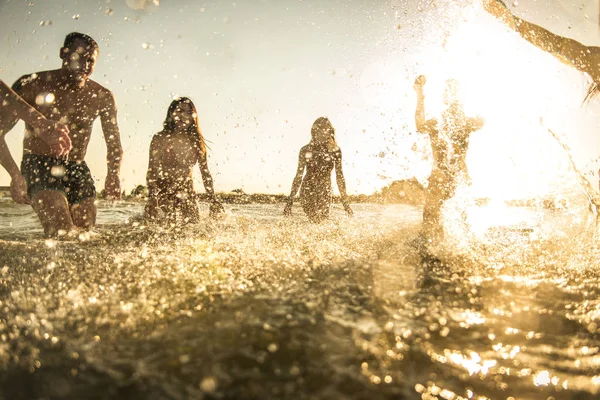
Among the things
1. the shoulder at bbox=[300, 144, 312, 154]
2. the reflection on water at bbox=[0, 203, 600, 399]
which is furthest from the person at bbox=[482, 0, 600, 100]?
the shoulder at bbox=[300, 144, 312, 154]

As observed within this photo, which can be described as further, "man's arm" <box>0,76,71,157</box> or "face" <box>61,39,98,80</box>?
"face" <box>61,39,98,80</box>

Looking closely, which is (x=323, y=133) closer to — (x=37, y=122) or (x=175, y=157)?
(x=175, y=157)

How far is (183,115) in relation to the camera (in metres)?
6.00

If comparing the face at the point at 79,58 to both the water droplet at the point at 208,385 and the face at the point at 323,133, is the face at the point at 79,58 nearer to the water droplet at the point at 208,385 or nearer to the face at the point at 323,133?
the face at the point at 323,133

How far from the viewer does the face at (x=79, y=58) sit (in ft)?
14.8

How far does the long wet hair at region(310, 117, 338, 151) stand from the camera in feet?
24.9

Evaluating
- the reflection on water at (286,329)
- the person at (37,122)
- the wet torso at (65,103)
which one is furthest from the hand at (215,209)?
the person at (37,122)

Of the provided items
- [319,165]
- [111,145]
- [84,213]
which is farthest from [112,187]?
[319,165]

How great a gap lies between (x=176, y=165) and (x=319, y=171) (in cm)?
286

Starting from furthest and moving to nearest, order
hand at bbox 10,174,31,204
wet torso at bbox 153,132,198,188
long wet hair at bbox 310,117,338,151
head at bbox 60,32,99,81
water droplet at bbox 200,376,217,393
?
long wet hair at bbox 310,117,338,151 < wet torso at bbox 153,132,198,188 < head at bbox 60,32,99,81 < hand at bbox 10,174,31,204 < water droplet at bbox 200,376,217,393

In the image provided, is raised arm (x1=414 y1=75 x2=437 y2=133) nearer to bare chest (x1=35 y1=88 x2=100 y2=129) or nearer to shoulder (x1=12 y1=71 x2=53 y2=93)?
bare chest (x1=35 y1=88 x2=100 y2=129)

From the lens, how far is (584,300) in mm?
2689

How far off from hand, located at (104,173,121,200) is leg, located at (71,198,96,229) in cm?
77

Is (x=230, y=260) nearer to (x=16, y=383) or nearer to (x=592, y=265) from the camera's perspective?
(x=16, y=383)
